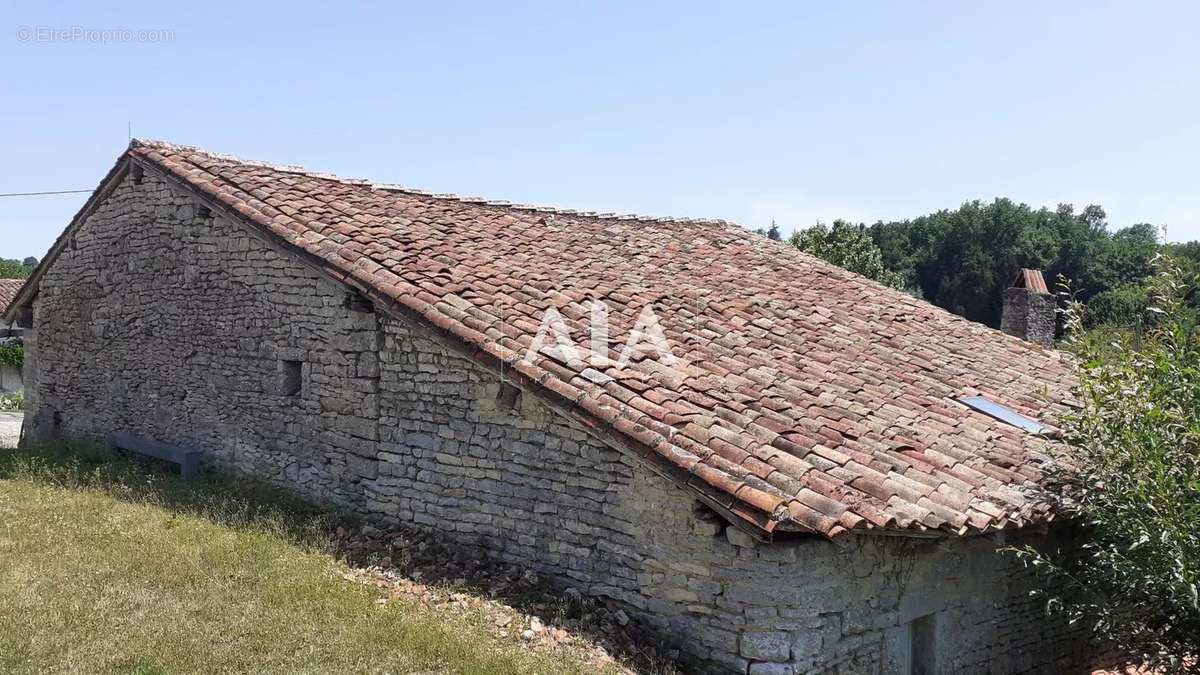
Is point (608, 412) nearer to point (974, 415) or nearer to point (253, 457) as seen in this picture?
point (974, 415)

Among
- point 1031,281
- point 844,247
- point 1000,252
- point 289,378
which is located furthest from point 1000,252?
point 289,378

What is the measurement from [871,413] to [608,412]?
8.22ft

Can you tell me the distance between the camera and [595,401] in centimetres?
660

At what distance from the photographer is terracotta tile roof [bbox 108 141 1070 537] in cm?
615

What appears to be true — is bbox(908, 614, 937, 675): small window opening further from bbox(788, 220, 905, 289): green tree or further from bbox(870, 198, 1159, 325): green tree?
bbox(870, 198, 1159, 325): green tree

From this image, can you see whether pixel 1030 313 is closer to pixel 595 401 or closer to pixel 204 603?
pixel 595 401

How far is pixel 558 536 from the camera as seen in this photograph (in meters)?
7.07

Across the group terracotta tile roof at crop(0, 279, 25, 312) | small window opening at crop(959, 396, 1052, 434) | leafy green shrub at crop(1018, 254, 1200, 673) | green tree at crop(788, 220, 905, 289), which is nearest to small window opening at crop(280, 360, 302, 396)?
Result: small window opening at crop(959, 396, 1052, 434)

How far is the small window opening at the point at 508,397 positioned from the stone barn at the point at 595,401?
1.0 inches

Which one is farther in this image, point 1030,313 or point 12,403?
point 12,403

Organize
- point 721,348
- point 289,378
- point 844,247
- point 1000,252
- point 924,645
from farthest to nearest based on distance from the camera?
point 1000,252
point 844,247
point 289,378
point 721,348
point 924,645

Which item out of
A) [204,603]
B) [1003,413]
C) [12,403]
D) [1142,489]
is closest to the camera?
[1142,489]

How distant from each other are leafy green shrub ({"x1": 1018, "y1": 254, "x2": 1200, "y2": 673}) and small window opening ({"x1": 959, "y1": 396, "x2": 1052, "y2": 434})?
966mm

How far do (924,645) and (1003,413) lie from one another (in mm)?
2631
